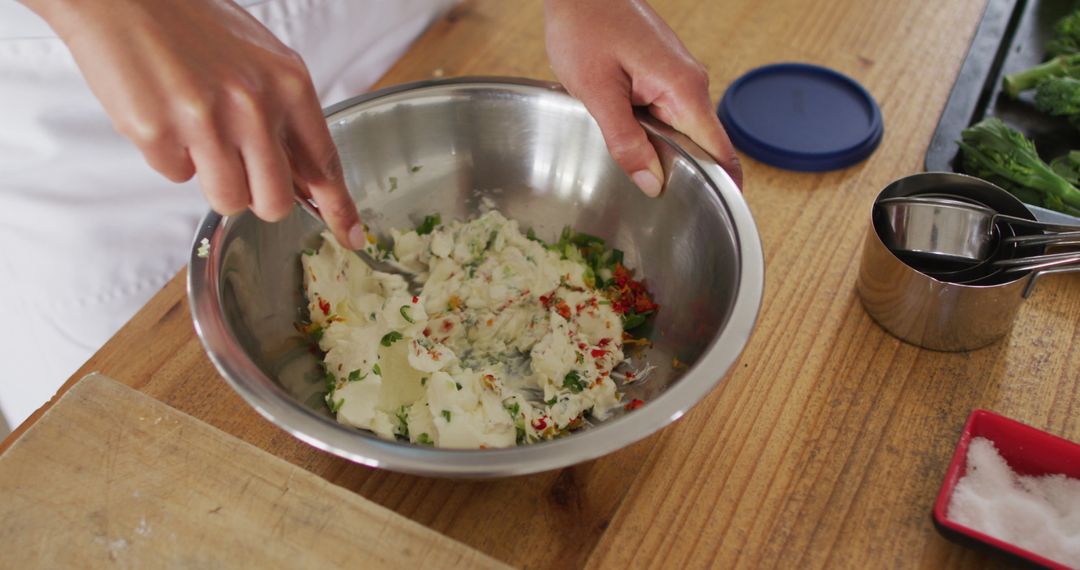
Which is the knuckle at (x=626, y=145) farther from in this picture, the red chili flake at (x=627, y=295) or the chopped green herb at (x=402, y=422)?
the chopped green herb at (x=402, y=422)

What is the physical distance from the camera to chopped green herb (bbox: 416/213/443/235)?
3.54 ft

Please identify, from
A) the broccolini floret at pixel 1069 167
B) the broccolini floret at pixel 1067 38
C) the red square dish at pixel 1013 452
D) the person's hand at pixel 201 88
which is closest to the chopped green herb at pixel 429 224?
the person's hand at pixel 201 88

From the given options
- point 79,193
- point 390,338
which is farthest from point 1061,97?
point 79,193

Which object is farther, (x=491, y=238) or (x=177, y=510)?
(x=491, y=238)

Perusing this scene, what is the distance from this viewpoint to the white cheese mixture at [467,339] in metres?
0.83

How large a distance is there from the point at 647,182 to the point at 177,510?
0.61 meters

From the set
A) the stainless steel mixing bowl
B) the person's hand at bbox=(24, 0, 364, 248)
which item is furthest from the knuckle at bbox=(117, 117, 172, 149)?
the stainless steel mixing bowl

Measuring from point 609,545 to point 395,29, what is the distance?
97 centimetres

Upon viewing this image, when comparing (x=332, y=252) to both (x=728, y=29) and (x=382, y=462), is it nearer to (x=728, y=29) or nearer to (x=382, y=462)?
(x=382, y=462)

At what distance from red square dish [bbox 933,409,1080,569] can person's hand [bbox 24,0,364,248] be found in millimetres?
676

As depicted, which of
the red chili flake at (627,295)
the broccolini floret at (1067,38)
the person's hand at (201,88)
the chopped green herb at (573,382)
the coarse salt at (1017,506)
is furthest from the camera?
the broccolini floret at (1067,38)

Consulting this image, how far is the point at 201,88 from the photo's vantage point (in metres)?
0.64

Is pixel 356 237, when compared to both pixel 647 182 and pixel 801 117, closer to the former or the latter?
pixel 647 182

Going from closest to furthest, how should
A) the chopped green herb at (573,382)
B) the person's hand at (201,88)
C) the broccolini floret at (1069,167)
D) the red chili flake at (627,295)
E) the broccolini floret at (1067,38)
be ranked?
the person's hand at (201,88) → the chopped green herb at (573,382) → the red chili flake at (627,295) → the broccolini floret at (1069,167) → the broccolini floret at (1067,38)
